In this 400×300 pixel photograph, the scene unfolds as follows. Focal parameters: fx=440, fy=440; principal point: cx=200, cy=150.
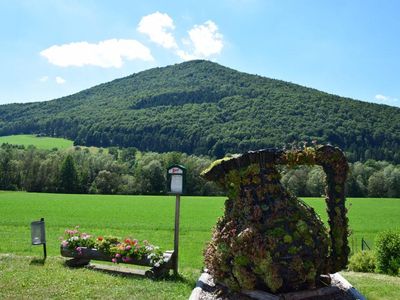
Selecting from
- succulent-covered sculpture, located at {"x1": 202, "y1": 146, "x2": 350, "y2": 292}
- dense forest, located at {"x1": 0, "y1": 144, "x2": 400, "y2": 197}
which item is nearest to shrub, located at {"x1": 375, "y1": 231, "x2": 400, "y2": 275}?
succulent-covered sculpture, located at {"x1": 202, "y1": 146, "x2": 350, "y2": 292}

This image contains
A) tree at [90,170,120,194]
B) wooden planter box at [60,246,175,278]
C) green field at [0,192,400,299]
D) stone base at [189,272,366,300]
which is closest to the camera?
stone base at [189,272,366,300]

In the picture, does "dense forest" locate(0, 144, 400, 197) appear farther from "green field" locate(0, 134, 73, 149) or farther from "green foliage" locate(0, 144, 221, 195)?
"green field" locate(0, 134, 73, 149)

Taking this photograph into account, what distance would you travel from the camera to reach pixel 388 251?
556 inches

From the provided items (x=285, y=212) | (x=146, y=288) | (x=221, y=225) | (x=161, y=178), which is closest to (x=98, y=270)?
(x=146, y=288)

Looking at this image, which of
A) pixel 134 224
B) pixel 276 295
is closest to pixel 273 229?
pixel 276 295

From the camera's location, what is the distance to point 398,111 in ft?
414

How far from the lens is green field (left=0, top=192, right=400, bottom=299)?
53.9 feet

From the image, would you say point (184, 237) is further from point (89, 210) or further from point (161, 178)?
point (161, 178)

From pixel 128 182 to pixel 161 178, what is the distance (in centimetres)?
581

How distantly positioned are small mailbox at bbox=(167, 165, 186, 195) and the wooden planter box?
1606 millimetres

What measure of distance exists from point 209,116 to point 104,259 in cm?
12644

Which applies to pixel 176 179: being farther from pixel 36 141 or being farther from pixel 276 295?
pixel 36 141

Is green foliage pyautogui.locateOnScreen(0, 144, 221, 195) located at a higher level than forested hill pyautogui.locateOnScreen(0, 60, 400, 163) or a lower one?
lower

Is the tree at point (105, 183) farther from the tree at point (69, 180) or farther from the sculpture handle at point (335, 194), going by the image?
the sculpture handle at point (335, 194)
